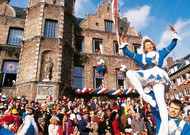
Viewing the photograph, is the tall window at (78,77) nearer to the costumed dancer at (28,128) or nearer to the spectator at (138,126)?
the spectator at (138,126)

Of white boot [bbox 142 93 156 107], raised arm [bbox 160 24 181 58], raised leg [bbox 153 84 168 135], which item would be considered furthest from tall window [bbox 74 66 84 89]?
raised leg [bbox 153 84 168 135]

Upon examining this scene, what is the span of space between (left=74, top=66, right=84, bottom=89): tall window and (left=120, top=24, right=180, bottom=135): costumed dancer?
46.1 feet

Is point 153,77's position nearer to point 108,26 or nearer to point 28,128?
point 28,128

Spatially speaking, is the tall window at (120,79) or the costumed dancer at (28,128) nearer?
the costumed dancer at (28,128)

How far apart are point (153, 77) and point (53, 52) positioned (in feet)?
43.3

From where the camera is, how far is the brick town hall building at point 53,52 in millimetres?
14227

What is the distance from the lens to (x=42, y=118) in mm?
7609

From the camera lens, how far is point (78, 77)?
1798 cm

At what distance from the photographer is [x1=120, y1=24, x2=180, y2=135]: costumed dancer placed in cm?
297

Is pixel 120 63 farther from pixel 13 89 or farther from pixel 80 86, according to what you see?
pixel 13 89

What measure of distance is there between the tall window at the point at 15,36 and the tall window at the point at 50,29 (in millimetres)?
3735

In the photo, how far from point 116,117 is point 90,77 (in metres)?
10.6

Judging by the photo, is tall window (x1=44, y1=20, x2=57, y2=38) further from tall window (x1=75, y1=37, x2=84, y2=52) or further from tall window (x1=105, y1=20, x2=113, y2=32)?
tall window (x1=105, y1=20, x2=113, y2=32)

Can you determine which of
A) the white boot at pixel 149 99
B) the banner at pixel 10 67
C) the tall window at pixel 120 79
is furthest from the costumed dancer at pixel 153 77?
the tall window at pixel 120 79
